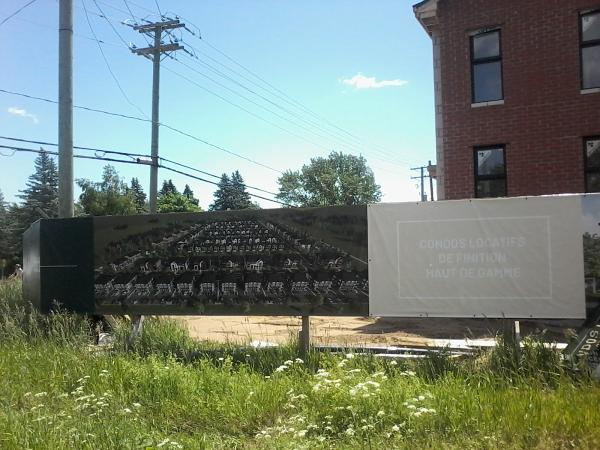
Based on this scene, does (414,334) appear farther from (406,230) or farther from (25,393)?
(25,393)

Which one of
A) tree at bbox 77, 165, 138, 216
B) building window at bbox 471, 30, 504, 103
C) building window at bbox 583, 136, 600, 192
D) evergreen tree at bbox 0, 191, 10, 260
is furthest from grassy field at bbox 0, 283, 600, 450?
evergreen tree at bbox 0, 191, 10, 260

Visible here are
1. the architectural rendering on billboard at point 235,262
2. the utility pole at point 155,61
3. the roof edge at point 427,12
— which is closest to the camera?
the architectural rendering on billboard at point 235,262

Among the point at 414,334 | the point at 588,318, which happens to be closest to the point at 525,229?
the point at 588,318

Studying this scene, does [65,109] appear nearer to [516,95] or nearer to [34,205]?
[516,95]

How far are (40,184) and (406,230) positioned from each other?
3213 inches

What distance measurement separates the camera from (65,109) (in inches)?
469

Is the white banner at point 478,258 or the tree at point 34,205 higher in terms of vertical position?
the tree at point 34,205

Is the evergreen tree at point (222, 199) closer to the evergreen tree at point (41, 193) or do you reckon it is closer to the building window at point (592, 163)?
the evergreen tree at point (41, 193)

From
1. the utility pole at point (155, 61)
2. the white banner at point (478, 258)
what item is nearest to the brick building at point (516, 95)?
the white banner at point (478, 258)

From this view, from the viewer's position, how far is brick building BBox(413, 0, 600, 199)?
1367 cm

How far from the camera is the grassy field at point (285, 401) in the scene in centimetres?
468

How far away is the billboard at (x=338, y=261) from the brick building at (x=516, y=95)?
749 cm

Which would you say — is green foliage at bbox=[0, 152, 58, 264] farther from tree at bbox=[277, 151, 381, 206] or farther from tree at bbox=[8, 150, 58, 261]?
tree at bbox=[277, 151, 381, 206]

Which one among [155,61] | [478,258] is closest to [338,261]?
[478,258]
